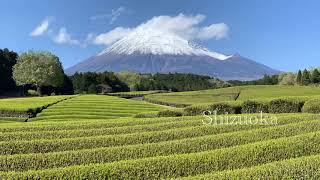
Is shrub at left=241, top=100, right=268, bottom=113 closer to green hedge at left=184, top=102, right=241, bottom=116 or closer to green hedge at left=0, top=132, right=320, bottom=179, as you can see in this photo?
green hedge at left=184, top=102, right=241, bottom=116

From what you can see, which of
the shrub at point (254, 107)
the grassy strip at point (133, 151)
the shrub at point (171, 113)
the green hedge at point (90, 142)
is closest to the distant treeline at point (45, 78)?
Result: the shrub at point (171, 113)

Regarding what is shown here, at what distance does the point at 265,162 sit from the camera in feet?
57.9

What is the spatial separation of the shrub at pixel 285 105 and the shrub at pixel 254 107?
15.1 inches

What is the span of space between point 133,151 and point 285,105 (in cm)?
1563

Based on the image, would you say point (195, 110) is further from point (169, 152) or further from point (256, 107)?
point (169, 152)

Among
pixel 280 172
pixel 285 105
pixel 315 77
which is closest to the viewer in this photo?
pixel 280 172

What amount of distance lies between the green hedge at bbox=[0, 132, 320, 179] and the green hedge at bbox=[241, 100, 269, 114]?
1337cm

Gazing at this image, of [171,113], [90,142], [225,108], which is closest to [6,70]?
[171,113]

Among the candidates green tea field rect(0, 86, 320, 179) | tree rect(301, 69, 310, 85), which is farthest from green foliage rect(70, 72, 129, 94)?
green tea field rect(0, 86, 320, 179)

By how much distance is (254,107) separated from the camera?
32.6 metres

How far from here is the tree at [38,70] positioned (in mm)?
117875

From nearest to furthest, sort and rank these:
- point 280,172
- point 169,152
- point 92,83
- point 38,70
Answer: point 280,172 < point 169,152 < point 38,70 < point 92,83

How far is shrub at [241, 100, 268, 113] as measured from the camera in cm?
3228

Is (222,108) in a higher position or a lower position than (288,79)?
lower
